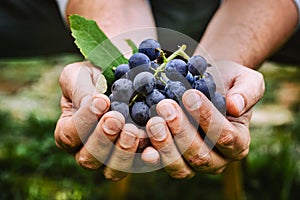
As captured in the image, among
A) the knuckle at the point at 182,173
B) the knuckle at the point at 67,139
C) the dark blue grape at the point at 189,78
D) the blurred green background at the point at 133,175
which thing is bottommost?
the blurred green background at the point at 133,175

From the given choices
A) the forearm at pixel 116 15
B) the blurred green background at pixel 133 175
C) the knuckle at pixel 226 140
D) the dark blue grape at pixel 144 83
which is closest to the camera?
the dark blue grape at pixel 144 83

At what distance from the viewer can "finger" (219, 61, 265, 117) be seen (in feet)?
3.26

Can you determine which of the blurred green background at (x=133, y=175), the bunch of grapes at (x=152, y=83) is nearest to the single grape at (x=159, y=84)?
the bunch of grapes at (x=152, y=83)

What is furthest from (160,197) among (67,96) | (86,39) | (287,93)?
(287,93)

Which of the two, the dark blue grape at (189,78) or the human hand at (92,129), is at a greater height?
the dark blue grape at (189,78)

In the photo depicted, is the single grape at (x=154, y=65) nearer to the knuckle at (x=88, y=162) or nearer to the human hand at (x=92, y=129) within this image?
the human hand at (x=92, y=129)

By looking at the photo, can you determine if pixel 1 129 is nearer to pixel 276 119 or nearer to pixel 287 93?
pixel 276 119

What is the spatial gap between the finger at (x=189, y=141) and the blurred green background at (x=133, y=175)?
1.42 feet

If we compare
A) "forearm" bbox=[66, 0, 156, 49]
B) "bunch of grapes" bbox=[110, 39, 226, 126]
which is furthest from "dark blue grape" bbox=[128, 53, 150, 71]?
"forearm" bbox=[66, 0, 156, 49]

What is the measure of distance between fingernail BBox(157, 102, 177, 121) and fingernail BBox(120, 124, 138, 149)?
0.06 meters

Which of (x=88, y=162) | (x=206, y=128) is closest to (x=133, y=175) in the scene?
(x=88, y=162)

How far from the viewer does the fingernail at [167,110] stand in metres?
0.89

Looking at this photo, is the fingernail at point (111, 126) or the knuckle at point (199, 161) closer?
the fingernail at point (111, 126)

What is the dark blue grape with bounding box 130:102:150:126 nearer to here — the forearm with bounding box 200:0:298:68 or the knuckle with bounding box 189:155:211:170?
the knuckle with bounding box 189:155:211:170
